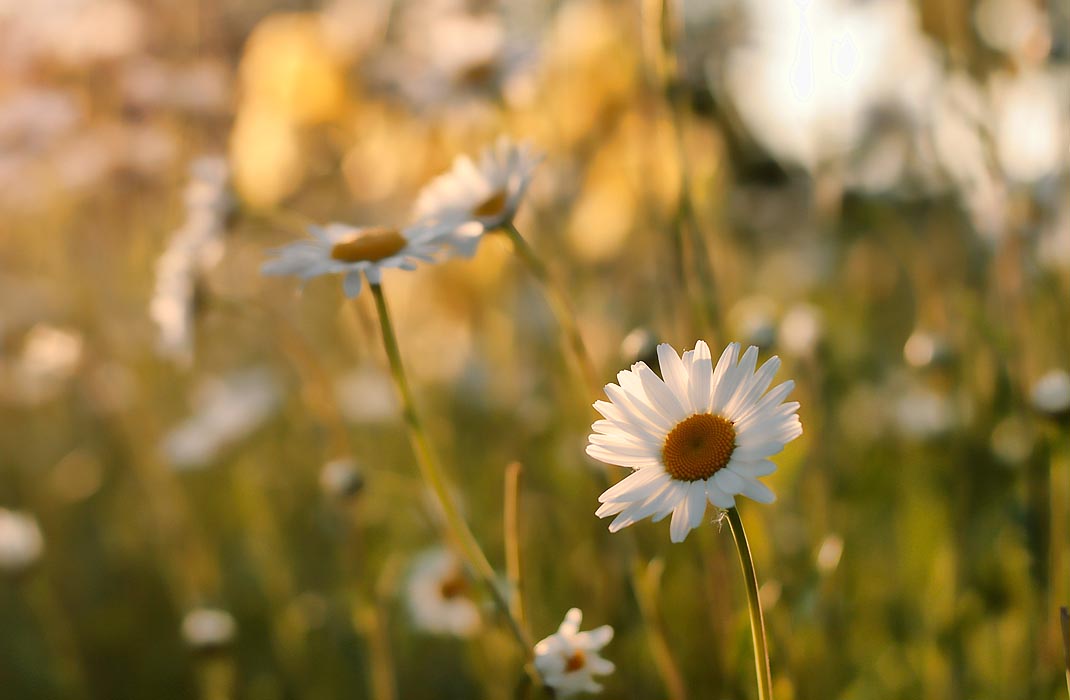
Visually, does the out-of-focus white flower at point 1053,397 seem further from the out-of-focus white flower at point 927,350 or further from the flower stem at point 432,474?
the flower stem at point 432,474

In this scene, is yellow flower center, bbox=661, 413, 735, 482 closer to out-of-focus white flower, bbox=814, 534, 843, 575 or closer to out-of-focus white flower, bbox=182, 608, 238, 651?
out-of-focus white flower, bbox=814, 534, 843, 575

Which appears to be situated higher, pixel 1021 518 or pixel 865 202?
pixel 865 202

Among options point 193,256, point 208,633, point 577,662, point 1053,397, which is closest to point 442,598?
point 208,633

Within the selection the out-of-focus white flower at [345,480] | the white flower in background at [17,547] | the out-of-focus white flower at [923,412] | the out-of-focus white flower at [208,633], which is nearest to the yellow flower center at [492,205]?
the out-of-focus white flower at [345,480]

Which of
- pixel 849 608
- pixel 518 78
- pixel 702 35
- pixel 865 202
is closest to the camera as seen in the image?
pixel 849 608

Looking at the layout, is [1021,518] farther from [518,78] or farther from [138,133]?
[138,133]

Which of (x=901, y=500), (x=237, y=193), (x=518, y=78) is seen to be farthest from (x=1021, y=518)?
(x=237, y=193)

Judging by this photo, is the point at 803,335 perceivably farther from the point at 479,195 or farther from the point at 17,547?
the point at 17,547
